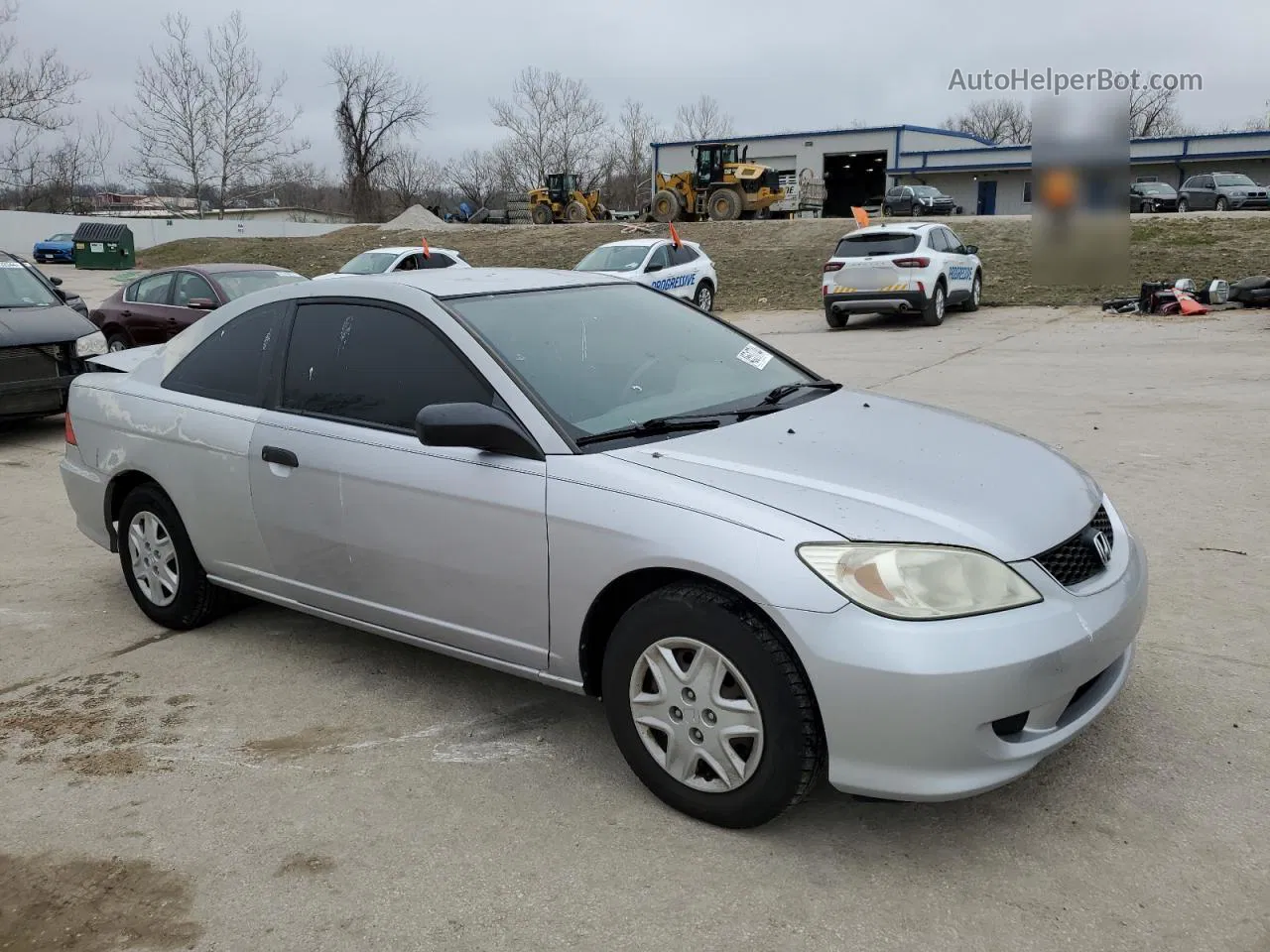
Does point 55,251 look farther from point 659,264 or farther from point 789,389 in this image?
point 789,389

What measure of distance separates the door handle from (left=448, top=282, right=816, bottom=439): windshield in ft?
2.80

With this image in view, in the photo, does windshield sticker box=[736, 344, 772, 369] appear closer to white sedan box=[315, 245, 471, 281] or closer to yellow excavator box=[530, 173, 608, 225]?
white sedan box=[315, 245, 471, 281]

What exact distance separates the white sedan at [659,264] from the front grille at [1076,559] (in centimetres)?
1476

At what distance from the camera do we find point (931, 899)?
2.71 m

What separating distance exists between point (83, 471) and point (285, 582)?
5.25 feet

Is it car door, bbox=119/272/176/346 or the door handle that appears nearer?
the door handle

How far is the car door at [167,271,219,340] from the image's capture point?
12.6m

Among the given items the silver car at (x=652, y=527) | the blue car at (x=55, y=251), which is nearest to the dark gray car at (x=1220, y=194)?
the silver car at (x=652, y=527)

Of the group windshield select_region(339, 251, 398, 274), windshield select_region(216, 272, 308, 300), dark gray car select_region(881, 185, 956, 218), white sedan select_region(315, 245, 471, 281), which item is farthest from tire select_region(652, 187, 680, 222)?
windshield select_region(216, 272, 308, 300)

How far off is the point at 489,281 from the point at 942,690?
7.95ft

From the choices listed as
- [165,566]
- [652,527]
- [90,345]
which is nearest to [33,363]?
[90,345]

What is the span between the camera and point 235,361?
449 cm

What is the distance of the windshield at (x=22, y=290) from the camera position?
10086 millimetres

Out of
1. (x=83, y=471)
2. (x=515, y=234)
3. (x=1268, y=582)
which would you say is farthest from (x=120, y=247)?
(x=1268, y=582)
